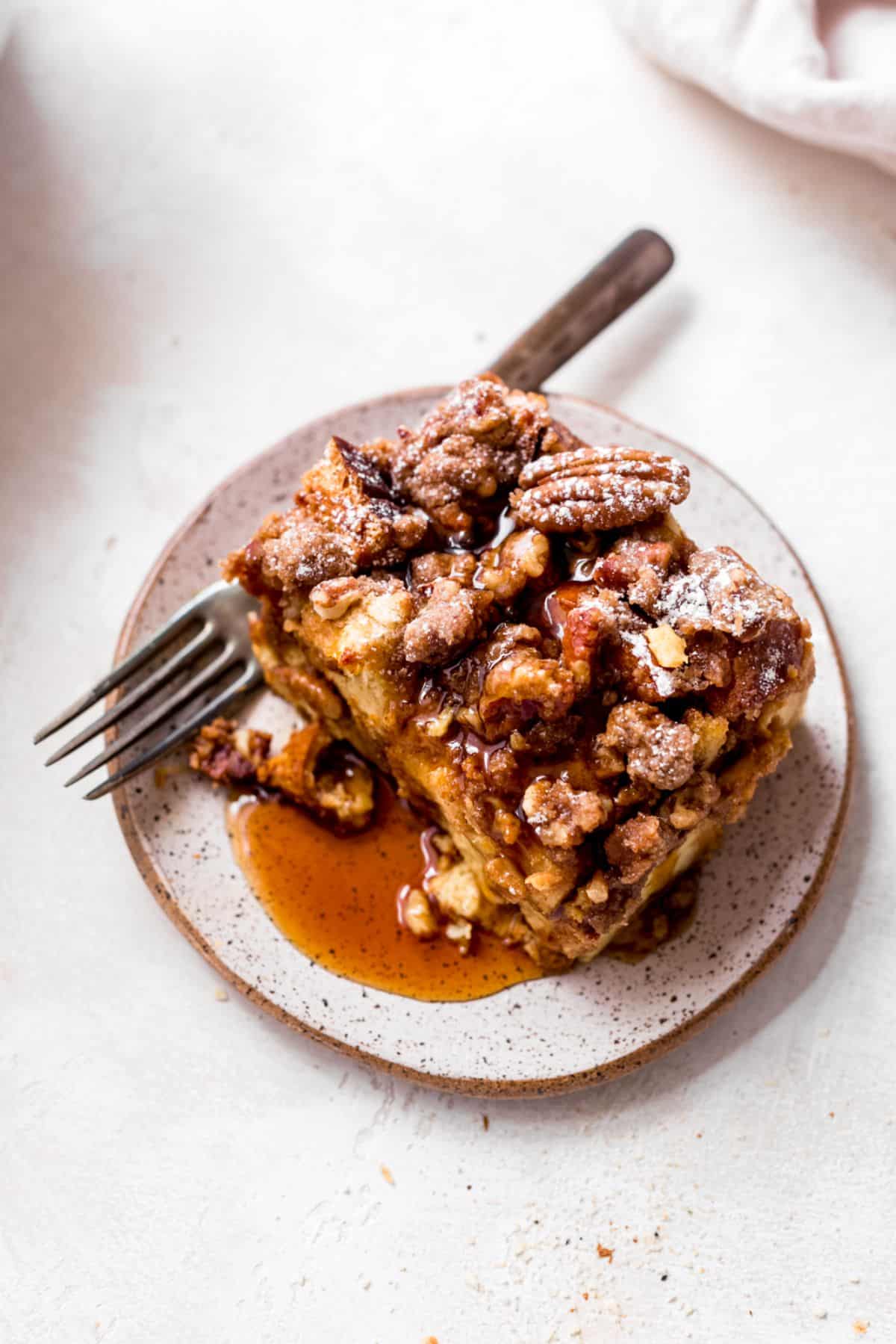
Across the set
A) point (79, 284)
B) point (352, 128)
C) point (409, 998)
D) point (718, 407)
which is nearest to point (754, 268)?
point (718, 407)

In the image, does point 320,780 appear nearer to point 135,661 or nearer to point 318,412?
point 135,661

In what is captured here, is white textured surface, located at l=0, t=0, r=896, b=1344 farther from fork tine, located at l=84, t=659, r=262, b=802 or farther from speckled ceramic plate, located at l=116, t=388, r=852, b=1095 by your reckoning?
fork tine, located at l=84, t=659, r=262, b=802

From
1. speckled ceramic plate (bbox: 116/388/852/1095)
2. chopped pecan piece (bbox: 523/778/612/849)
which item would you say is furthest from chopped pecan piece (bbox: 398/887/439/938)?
chopped pecan piece (bbox: 523/778/612/849)

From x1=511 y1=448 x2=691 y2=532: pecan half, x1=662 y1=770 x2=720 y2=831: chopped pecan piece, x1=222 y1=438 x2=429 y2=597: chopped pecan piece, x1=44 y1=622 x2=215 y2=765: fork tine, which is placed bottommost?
x1=44 y1=622 x2=215 y2=765: fork tine

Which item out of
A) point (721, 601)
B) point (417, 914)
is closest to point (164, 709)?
point (417, 914)

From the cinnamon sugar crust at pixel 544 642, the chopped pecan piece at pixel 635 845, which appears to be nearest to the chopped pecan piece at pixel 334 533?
the cinnamon sugar crust at pixel 544 642

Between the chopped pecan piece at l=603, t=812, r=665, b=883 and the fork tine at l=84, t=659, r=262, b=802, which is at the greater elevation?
the chopped pecan piece at l=603, t=812, r=665, b=883

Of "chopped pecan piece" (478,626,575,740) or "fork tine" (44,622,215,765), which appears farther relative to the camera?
"fork tine" (44,622,215,765)

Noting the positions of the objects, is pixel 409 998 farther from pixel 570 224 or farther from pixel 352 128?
pixel 352 128
